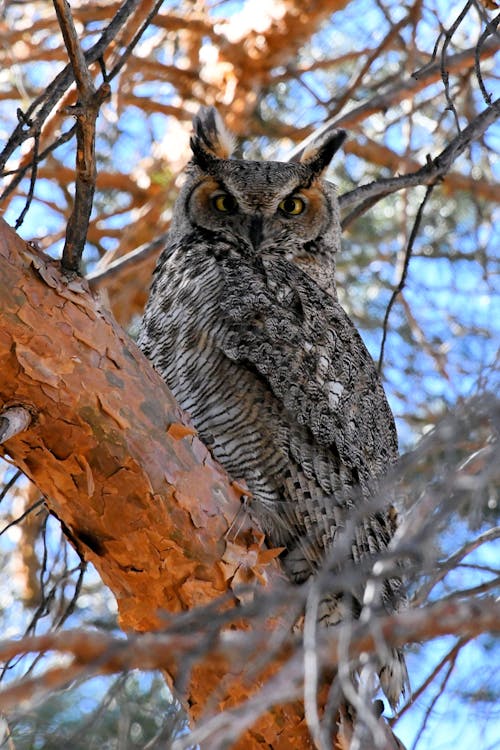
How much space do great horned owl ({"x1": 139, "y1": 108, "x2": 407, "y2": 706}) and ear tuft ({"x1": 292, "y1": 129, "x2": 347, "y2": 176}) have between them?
0.45m

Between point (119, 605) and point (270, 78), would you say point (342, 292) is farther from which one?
point (119, 605)

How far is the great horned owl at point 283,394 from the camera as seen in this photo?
6.89ft

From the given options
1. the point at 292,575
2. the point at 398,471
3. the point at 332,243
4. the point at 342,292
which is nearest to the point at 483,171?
the point at 342,292

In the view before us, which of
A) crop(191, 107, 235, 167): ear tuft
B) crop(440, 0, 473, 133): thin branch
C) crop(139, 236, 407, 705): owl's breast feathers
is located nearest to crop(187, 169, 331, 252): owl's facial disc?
crop(191, 107, 235, 167): ear tuft

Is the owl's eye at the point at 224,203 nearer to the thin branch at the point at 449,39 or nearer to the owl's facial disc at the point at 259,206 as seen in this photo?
the owl's facial disc at the point at 259,206

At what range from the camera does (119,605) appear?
1.86 metres

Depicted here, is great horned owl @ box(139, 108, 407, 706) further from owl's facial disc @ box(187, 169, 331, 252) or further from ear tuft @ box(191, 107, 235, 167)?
ear tuft @ box(191, 107, 235, 167)

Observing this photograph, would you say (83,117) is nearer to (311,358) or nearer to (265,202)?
(311,358)

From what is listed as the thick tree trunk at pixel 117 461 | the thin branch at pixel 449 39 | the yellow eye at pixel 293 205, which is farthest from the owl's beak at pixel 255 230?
the thick tree trunk at pixel 117 461

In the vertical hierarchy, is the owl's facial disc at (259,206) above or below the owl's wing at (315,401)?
above

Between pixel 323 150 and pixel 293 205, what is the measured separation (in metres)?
0.23

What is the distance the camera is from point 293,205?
2.84m

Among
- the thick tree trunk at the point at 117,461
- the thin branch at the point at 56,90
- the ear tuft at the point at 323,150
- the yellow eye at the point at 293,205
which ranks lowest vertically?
the thick tree trunk at the point at 117,461

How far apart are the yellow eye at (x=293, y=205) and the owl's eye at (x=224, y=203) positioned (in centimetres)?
14
